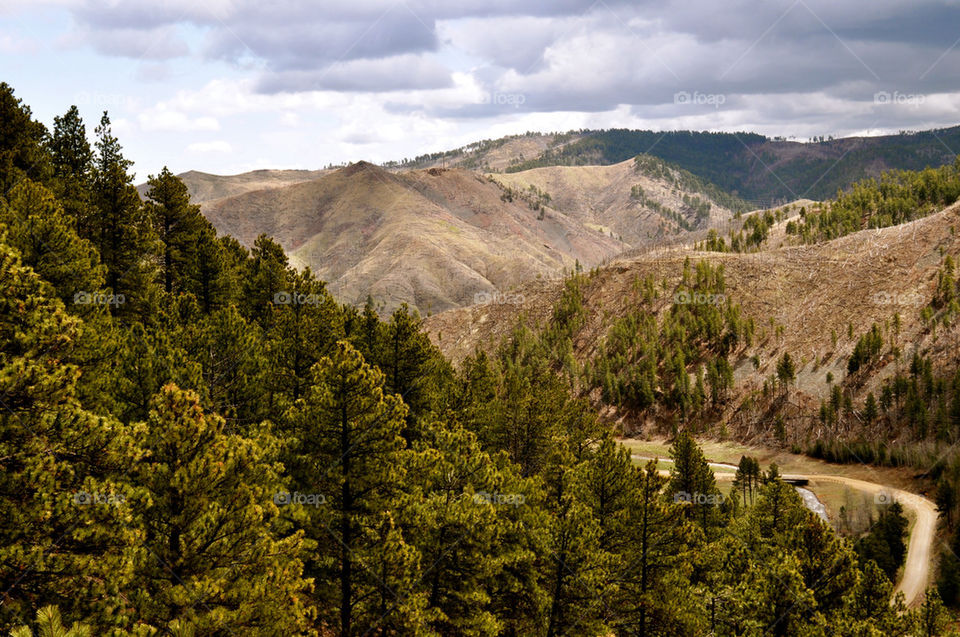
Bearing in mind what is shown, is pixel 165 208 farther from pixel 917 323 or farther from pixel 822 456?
pixel 917 323

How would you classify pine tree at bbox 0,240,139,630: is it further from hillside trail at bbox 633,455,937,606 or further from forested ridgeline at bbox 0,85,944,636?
hillside trail at bbox 633,455,937,606

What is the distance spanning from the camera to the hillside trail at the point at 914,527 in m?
58.1

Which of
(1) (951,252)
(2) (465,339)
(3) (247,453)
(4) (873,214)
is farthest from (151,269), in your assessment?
(4) (873,214)

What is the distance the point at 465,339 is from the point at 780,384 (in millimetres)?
81990

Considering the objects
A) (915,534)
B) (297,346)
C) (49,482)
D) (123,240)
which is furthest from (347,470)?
(915,534)

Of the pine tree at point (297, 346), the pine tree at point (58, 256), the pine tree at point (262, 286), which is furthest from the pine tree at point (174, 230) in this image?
the pine tree at point (58, 256)

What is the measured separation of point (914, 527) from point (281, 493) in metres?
76.5

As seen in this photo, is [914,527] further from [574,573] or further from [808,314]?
[574,573]

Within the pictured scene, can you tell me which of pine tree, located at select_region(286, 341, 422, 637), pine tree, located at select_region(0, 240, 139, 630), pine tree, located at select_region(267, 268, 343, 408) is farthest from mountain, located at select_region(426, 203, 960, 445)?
pine tree, located at select_region(0, 240, 139, 630)

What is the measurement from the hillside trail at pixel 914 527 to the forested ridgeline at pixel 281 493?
32881 mm

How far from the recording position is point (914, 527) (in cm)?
6694

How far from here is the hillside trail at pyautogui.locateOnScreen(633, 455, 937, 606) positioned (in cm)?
5806

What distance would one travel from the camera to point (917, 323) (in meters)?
103

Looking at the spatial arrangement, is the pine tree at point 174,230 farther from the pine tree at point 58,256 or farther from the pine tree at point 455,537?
the pine tree at point 455,537
